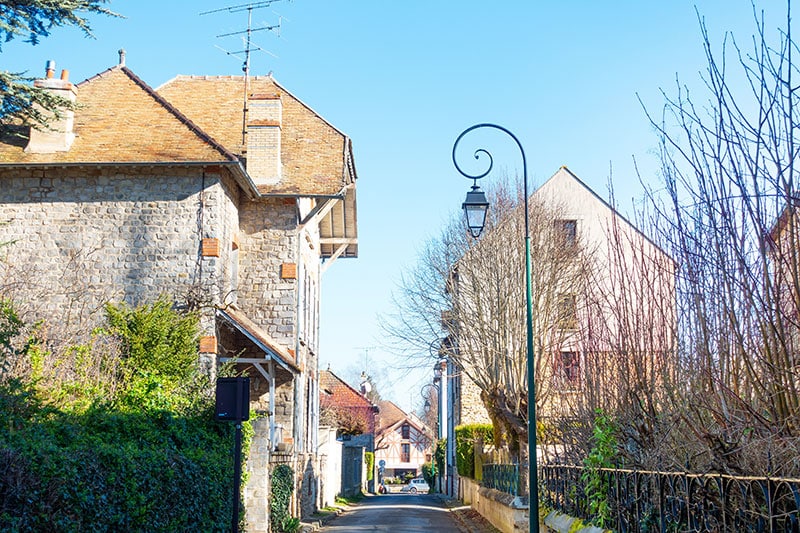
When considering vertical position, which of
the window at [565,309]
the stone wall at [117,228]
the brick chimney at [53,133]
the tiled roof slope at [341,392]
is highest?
the brick chimney at [53,133]

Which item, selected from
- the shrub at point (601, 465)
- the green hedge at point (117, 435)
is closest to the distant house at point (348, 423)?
the green hedge at point (117, 435)

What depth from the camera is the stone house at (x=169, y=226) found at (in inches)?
720

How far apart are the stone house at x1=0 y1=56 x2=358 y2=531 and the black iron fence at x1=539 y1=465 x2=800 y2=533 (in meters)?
9.18

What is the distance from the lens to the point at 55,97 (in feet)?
52.4

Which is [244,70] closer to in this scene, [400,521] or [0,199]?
[0,199]

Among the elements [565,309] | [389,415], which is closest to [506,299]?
[565,309]

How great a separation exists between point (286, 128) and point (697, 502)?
19.3 meters

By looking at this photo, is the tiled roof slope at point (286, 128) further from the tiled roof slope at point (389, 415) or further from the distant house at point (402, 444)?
the distant house at point (402, 444)

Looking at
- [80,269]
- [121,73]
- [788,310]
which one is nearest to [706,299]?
[788,310]

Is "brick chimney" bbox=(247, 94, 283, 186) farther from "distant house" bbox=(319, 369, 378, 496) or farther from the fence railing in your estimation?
"distant house" bbox=(319, 369, 378, 496)

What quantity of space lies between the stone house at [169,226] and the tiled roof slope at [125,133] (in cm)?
4

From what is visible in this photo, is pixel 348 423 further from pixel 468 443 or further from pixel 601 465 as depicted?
pixel 601 465

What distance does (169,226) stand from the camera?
18.7 meters

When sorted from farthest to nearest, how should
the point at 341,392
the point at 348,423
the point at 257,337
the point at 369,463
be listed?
the point at 369,463 < the point at 341,392 < the point at 348,423 < the point at 257,337
